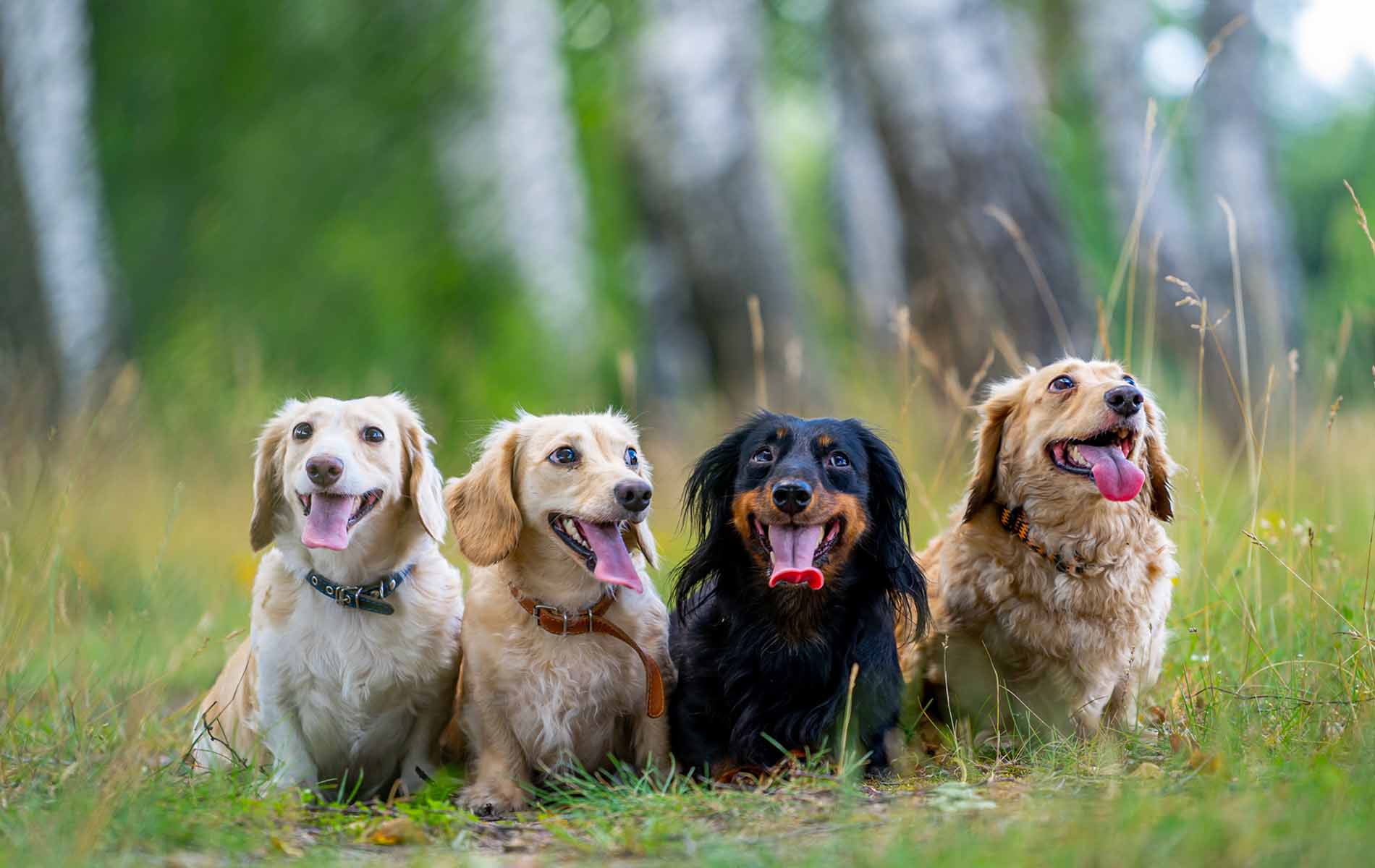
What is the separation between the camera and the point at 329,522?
3.47 metres

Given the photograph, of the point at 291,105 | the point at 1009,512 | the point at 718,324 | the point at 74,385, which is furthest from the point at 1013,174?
the point at 291,105

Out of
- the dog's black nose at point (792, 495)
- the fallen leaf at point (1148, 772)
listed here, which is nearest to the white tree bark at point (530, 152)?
the dog's black nose at point (792, 495)

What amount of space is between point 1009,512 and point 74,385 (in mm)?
6769

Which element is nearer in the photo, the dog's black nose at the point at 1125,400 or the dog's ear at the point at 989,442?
the dog's black nose at the point at 1125,400

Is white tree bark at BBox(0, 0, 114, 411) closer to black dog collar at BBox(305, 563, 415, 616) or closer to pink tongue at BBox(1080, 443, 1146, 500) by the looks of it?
black dog collar at BBox(305, 563, 415, 616)

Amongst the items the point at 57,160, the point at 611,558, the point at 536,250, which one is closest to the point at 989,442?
the point at 611,558

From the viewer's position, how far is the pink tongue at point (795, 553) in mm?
3365

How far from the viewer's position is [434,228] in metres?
9.98

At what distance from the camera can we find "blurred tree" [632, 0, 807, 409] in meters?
8.87

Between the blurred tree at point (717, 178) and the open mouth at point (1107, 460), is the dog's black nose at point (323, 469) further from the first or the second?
the blurred tree at point (717, 178)

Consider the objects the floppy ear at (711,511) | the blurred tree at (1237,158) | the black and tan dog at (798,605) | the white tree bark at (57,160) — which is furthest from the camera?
the blurred tree at (1237,158)

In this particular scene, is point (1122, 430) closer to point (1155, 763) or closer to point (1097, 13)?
point (1155, 763)

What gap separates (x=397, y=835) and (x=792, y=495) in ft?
4.25

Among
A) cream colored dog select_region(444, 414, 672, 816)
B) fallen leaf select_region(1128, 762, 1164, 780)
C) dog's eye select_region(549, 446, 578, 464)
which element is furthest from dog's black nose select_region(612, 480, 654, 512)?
fallen leaf select_region(1128, 762, 1164, 780)
